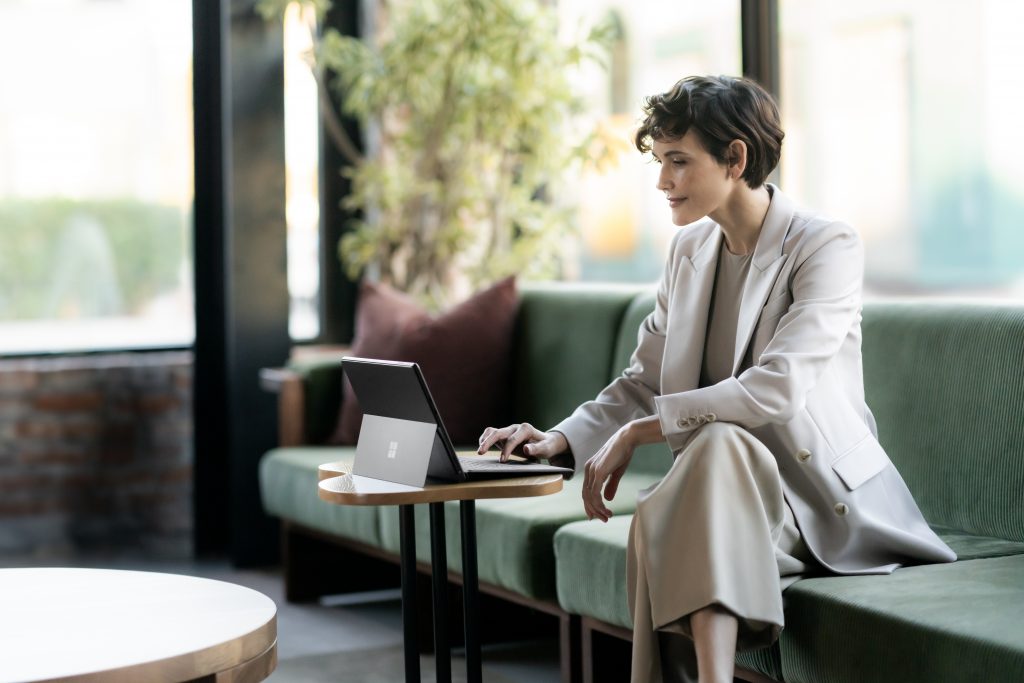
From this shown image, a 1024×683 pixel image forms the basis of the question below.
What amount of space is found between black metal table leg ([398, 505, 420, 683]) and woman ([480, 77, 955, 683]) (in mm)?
193

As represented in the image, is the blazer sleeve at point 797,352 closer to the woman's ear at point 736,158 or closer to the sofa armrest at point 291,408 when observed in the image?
the woman's ear at point 736,158

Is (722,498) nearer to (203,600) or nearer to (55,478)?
(203,600)

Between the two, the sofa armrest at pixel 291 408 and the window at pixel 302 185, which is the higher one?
the window at pixel 302 185

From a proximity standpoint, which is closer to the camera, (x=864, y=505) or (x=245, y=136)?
(x=864, y=505)

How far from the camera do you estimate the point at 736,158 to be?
2240mm

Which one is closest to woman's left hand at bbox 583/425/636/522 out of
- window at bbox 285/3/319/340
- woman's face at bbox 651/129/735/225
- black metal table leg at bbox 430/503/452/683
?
black metal table leg at bbox 430/503/452/683

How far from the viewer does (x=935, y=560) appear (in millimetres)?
2223

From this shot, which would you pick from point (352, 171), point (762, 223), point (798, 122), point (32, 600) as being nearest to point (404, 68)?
point (352, 171)

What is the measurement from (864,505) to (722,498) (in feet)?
1.17

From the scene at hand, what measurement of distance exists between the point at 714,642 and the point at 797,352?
1.59 feet

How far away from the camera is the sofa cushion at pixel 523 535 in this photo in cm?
271

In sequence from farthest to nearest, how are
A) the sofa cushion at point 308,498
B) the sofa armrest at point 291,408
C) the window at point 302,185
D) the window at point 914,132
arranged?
1. the window at point 302,185
2. the sofa armrest at point 291,408
3. the sofa cushion at point 308,498
4. the window at point 914,132

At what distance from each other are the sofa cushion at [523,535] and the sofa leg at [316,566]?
2.80ft

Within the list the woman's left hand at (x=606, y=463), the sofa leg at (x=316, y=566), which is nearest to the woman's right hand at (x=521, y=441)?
the woman's left hand at (x=606, y=463)
